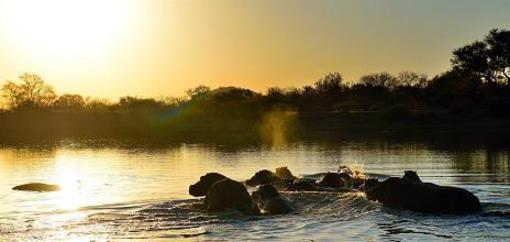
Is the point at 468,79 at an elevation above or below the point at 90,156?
above

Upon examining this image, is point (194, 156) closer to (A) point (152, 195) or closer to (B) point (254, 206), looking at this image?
(A) point (152, 195)

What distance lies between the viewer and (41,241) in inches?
835

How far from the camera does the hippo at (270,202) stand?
25109mm

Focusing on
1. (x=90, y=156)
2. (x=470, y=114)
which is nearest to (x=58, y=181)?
(x=90, y=156)

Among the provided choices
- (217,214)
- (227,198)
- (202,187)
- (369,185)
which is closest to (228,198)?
(227,198)

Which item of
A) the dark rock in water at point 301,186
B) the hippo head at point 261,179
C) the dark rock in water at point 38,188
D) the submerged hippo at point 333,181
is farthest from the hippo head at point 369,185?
the dark rock in water at point 38,188

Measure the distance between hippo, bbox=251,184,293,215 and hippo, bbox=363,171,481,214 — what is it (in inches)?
144

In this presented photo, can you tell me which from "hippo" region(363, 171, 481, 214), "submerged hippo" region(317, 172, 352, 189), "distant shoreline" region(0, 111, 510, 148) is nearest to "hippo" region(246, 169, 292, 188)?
"submerged hippo" region(317, 172, 352, 189)

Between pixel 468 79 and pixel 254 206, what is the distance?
10625cm

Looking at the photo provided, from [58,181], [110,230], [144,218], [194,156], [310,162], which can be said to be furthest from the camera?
[194,156]

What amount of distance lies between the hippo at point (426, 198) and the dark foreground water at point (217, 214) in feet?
1.90

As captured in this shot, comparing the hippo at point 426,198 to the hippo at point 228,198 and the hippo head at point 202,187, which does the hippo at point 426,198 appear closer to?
the hippo at point 228,198

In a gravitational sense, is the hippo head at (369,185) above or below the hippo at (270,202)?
above

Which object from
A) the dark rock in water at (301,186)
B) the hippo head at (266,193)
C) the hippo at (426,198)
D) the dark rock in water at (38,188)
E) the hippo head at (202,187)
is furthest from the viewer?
the dark rock in water at (38,188)
